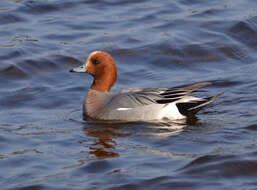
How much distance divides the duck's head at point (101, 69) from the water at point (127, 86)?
461 millimetres

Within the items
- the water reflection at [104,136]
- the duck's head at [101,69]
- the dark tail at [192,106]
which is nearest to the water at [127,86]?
the water reflection at [104,136]

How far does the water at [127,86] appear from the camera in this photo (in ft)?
19.8

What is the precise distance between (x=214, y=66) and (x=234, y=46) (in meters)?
0.96

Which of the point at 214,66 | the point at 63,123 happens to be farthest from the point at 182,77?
the point at 63,123

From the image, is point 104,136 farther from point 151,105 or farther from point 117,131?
point 151,105

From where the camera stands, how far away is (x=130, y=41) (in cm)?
1098

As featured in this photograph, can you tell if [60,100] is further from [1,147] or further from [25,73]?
[1,147]

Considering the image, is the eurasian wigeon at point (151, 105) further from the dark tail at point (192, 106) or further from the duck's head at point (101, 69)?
the duck's head at point (101, 69)

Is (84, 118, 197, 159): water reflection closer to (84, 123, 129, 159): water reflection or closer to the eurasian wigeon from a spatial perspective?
(84, 123, 129, 159): water reflection

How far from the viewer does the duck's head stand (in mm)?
8477

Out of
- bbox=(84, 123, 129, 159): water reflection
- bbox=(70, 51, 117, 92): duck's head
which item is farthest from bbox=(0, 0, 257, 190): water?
bbox=(70, 51, 117, 92): duck's head

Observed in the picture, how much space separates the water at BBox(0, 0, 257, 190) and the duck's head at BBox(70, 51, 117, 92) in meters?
0.46

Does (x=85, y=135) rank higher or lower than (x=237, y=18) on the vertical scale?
lower

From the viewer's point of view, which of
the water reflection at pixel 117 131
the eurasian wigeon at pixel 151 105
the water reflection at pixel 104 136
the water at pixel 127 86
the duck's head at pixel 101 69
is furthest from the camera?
the duck's head at pixel 101 69
